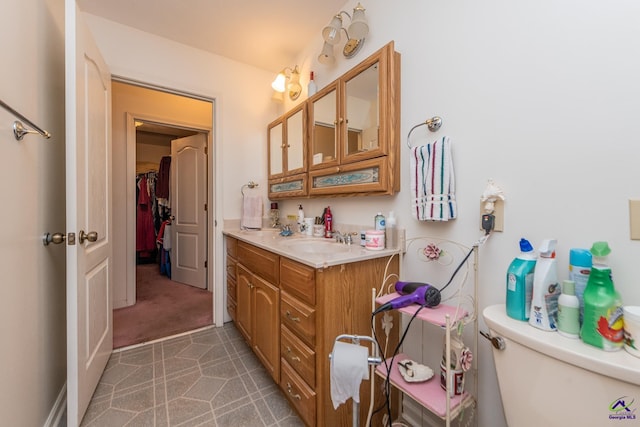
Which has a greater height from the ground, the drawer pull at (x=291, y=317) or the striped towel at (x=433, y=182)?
the striped towel at (x=433, y=182)

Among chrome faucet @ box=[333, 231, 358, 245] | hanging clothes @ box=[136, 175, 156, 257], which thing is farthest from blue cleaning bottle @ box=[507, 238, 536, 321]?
hanging clothes @ box=[136, 175, 156, 257]

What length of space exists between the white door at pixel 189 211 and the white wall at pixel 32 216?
1.85 metres

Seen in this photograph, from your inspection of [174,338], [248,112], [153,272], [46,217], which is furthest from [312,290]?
[153,272]

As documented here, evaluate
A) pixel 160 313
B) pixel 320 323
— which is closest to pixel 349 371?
pixel 320 323

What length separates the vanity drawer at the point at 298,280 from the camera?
110cm

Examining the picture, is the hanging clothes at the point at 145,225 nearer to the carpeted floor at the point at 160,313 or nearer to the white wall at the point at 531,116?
the carpeted floor at the point at 160,313

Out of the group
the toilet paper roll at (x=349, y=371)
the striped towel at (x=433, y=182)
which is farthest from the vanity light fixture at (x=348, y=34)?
the toilet paper roll at (x=349, y=371)

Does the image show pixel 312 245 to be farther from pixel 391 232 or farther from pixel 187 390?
pixel 187 390

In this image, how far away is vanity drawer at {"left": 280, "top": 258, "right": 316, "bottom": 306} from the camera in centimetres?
110

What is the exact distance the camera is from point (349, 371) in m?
0.68

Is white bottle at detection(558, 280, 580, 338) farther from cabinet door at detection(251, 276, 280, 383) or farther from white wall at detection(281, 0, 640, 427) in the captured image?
cabinet door at detection(251, 276, 280, 383)

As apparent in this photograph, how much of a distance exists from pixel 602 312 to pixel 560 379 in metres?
0.19

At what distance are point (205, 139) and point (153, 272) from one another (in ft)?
7.96

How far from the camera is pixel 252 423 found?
4.14 feet
